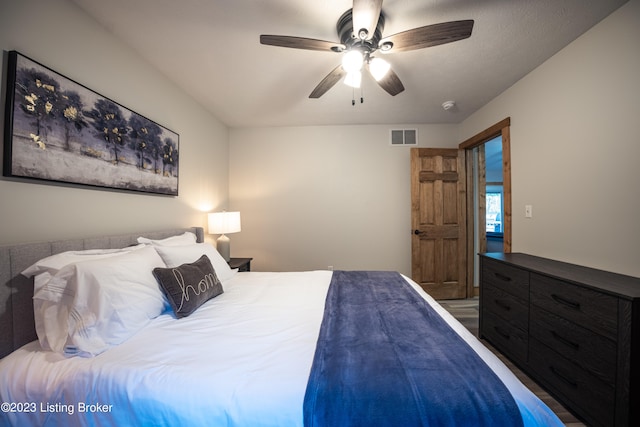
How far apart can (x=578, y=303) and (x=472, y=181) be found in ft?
7.24

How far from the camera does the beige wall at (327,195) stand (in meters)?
3.41

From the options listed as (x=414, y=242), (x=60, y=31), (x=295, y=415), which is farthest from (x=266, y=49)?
(x=414, y=242)

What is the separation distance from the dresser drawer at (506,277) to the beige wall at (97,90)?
305cm

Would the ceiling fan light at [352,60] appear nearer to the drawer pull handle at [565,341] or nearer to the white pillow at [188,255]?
the white pillow at [188,255]

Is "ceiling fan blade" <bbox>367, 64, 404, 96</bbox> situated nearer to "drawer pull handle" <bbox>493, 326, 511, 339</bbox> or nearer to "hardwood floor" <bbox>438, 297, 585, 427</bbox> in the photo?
"drawer pull handle" <bbox>493, 326, 511, 339</bbox>

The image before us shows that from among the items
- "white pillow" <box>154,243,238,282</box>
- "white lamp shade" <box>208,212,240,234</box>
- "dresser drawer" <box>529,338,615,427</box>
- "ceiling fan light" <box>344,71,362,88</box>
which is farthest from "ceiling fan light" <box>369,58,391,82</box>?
"dresser drawer" <box>529,338,615,427</box>

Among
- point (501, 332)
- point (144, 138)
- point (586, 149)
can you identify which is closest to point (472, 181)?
point (586, 149)

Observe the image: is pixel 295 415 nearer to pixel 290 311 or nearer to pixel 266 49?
pixel 290 311

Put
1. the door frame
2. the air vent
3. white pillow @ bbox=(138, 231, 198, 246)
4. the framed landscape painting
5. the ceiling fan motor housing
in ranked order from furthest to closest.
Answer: the air vent
the door frame
white pillow @ bbox=(138, 231, 198, 246)
the ceiling fan motor housing
the framed landscape painting

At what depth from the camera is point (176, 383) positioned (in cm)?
83

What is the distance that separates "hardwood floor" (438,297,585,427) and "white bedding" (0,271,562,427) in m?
1.06

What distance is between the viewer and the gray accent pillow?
133 centimetres

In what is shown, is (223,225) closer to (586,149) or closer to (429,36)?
(429,36)

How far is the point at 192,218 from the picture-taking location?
260 cm
